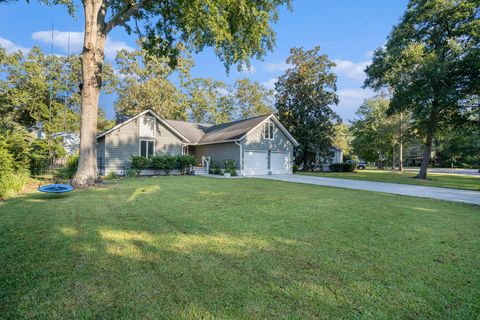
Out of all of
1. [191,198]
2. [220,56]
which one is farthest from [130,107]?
[191,198]

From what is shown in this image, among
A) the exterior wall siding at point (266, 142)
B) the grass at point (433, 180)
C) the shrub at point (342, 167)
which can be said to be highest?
the exterior wall siding at point (266, 142)

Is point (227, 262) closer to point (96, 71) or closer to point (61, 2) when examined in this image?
point (96, 71)

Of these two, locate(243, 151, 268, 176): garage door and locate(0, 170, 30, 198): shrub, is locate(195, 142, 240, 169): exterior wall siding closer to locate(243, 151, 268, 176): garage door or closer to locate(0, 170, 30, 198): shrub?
locate(243, 151, 268, 176): garage door

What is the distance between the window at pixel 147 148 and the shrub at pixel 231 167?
5820 mm

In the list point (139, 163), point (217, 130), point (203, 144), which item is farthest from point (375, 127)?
point (139, 163)

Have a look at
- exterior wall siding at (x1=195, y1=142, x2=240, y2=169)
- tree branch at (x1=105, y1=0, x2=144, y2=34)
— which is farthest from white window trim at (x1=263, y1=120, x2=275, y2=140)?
tree branch at (x1=105, y1=0, x2=144, y2=34)

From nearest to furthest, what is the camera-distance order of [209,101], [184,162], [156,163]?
[156,163]
[184,162]
[209,101]

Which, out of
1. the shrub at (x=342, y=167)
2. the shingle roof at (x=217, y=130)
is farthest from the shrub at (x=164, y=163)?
the shrub at (x=342, y=167)

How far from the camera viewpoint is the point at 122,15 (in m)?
→ 11.9

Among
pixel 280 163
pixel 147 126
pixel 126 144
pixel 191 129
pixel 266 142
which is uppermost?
pixel 191 129

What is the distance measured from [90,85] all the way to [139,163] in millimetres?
7010

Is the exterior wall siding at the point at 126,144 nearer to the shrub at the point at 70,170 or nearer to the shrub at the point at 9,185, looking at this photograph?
the shrub at the point at 70,170

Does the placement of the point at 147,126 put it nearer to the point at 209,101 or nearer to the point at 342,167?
the point at 209,101

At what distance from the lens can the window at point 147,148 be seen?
1841 cm
